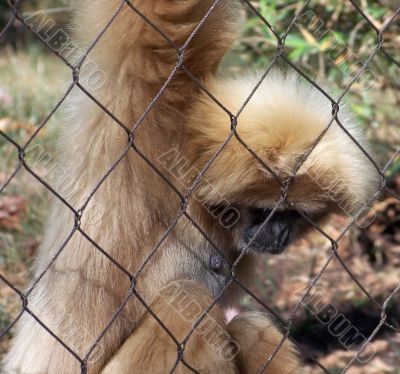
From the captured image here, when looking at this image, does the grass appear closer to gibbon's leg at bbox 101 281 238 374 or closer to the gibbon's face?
the gibbon's face

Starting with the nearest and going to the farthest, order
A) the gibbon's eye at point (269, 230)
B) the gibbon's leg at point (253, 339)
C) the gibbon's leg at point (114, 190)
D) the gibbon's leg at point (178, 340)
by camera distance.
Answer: the gibbon's leg at point (114, 190) → the gibbon's leg at point (178, 340) → the gibbon's leg at point (253, 339) → the gibbon's eye at point (269, 230)

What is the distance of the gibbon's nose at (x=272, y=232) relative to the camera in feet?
13.9

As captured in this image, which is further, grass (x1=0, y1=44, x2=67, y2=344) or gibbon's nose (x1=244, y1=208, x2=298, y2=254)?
grass (x1=0, y1=44, x2=67, y2=344)

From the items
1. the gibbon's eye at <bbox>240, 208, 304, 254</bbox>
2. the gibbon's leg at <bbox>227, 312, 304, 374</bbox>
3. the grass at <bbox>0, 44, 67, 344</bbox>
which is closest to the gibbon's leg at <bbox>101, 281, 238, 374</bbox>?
the gibbon's leg at <bbox>227, 312, 304, 374</bbox>

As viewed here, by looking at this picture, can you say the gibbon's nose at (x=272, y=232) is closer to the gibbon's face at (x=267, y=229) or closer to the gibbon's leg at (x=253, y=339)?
the gibbon's face at (x=267, y=229)

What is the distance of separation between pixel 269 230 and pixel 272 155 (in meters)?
0.72

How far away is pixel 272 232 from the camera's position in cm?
435

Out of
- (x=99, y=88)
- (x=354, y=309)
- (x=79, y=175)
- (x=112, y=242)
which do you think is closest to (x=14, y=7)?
(x=99, y=88)

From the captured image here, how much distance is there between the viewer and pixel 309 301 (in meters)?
6.30

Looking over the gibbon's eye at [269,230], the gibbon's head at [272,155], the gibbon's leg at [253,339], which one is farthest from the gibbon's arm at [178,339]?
the gibbon's eye at [269,230]

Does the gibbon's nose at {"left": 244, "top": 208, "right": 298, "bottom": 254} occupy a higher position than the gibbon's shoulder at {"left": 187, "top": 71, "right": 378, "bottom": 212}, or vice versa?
the gibbon's shoulder at {"left": 187, "top": 71, "right": 378, "bottom": 212}

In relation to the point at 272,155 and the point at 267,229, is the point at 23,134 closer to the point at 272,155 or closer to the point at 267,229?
the point at 267,229

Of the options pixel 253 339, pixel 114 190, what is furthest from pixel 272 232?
pixel 114 190

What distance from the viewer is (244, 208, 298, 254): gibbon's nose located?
4246mm
